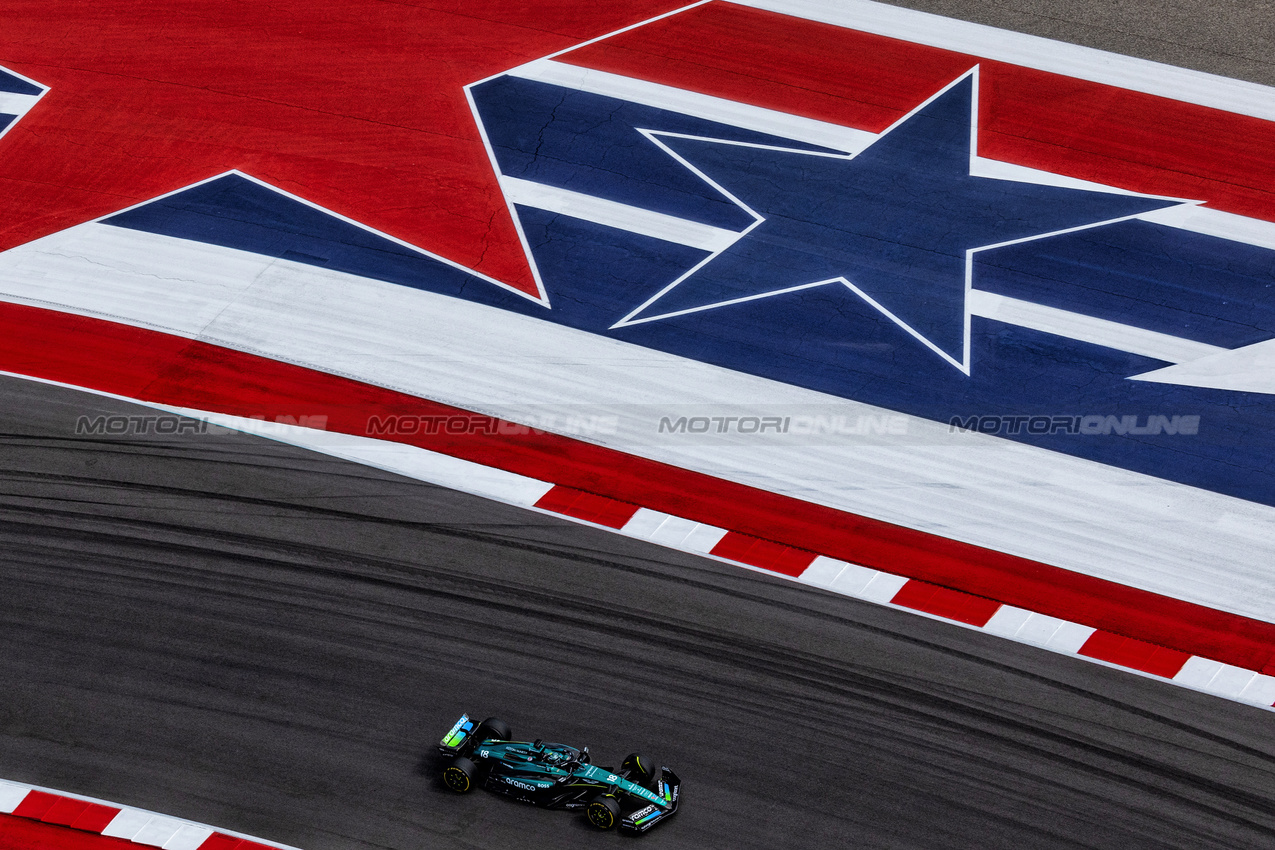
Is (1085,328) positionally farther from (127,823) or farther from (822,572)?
(127,823)

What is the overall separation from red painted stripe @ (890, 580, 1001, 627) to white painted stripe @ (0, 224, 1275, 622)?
93 cm

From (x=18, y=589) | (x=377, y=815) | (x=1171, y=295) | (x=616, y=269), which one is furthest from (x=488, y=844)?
(x=1171, y=295)

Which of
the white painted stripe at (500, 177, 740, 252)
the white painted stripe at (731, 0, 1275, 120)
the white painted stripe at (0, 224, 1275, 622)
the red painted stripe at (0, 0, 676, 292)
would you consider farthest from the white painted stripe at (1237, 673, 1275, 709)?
the white painted stripe at (731, 0, 1275, 120)

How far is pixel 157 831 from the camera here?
41.1 feet

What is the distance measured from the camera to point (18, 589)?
14672mm

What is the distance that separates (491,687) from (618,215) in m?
8.74

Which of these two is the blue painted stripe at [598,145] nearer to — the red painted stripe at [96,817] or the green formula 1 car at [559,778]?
the green formula 1 car at [559,778]

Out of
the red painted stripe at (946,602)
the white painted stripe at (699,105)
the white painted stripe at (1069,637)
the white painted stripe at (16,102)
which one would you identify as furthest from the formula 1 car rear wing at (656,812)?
the white painted stripe at (16,102)

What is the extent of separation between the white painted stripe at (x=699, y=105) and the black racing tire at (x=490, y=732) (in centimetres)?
1209

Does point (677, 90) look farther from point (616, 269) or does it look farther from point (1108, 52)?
point (1108, 52)

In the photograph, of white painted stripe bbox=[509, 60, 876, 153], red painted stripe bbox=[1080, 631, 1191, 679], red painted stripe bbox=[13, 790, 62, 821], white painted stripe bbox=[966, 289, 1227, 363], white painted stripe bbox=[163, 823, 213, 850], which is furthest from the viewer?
white painted stripe bbox=[509, 60, 876, 153]

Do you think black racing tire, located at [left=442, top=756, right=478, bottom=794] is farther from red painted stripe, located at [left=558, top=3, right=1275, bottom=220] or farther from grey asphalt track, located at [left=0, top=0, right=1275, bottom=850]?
red painted stripe, located at [left=558, top=3, right=1275, bottom=220]

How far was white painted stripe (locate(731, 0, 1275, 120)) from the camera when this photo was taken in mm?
21641

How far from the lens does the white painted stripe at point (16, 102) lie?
840 inches
